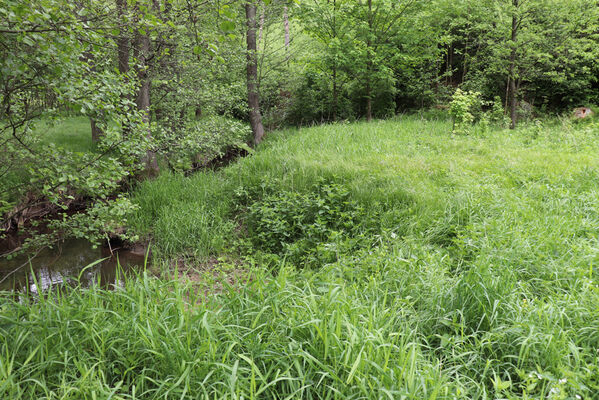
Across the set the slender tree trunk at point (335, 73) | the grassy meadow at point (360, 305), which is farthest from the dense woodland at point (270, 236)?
the slender tree trunk at point (335, 73)

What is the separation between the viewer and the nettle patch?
4.57 meters

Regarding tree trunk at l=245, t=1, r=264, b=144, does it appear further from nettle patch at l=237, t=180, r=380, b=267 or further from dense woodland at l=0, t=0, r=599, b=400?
nettle patch at l=237, t=180, r=380, b=267

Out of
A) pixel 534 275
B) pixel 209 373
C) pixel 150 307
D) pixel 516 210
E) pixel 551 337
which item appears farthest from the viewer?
pixel 516 210

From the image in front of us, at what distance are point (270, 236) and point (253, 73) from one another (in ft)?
21.7

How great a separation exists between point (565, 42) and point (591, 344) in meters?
10.2

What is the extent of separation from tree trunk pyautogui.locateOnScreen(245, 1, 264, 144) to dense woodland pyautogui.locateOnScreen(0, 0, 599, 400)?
0.07 meters

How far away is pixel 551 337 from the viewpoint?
2.20 meters

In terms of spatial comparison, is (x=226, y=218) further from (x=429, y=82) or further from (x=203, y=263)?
(x=429, y=82)

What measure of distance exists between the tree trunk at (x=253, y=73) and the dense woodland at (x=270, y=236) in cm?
7

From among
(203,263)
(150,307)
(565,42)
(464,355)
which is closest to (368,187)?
(203,263)

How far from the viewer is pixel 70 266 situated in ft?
18.3

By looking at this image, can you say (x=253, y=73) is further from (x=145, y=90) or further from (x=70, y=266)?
(x=70, y=266)

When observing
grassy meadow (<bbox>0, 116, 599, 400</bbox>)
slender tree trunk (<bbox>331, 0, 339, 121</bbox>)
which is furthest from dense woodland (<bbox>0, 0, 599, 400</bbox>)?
slender tree trunk (<bbox>331, 0, 339, 121</bbox>)

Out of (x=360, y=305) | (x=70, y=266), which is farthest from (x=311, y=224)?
(x=70, y=266)
